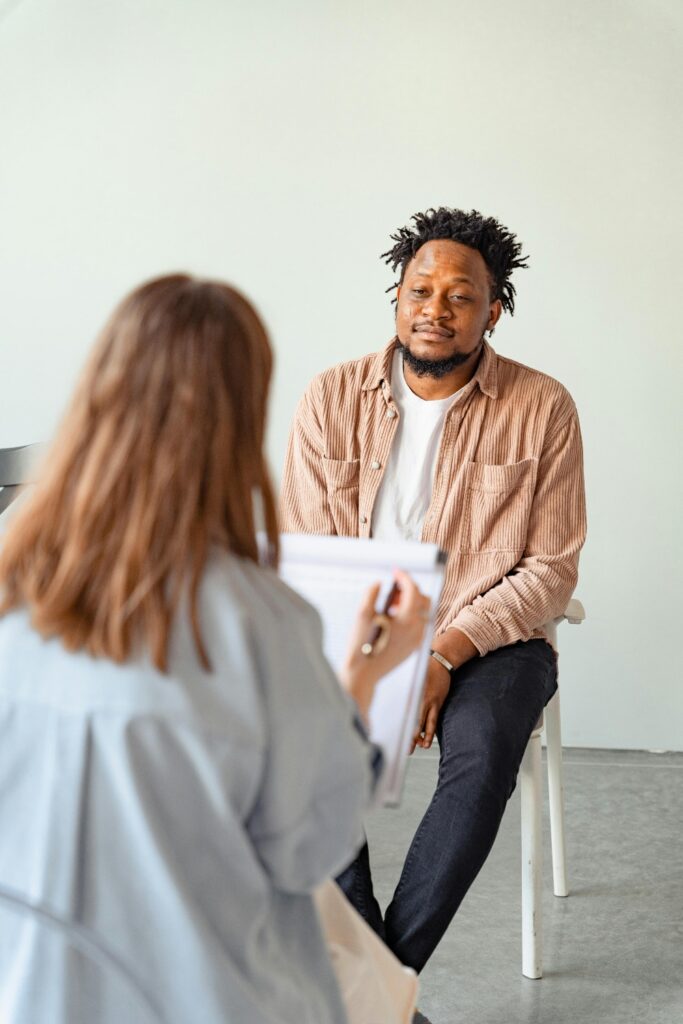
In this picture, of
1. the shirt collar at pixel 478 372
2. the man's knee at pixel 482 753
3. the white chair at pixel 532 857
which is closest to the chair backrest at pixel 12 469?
the shirt collar at pixel 478 372

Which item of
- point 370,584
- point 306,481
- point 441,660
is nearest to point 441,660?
point 441,660

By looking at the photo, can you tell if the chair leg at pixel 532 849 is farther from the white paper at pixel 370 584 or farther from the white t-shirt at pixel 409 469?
the white paper at pixel 370 584

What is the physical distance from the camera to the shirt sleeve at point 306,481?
2.19 meters

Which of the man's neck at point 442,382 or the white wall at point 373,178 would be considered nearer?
the man's neck at point 442,382

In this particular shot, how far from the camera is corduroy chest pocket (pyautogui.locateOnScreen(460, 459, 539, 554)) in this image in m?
2.14

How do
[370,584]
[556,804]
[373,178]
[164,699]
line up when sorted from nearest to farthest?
[164,699] → [370,584] → [556,804] → [373,178]

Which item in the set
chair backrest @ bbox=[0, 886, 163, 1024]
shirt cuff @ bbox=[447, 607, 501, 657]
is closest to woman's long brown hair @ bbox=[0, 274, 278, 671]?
chair backrest @ bbox=[0, 886, 163, 1024]

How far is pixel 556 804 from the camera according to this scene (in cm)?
237

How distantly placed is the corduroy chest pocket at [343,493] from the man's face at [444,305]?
0.24 metres

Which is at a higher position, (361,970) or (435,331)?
(435,331)

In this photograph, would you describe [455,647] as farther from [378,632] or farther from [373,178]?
[373,178]

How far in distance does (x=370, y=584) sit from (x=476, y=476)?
960 mm

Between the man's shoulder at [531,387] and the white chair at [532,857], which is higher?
the man's shoulder at [531,387]

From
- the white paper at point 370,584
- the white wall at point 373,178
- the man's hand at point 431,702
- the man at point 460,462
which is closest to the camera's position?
the white paper at point 370,584
